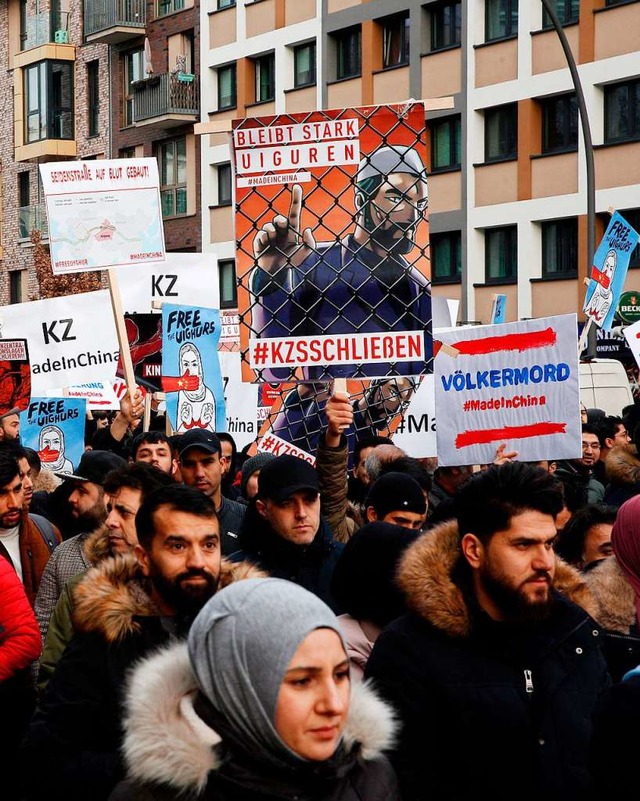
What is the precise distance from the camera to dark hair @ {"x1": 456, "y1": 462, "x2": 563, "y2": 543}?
4.09 m

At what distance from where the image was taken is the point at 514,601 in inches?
156

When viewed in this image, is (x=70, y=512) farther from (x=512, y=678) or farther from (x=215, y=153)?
(x=215, y=153)

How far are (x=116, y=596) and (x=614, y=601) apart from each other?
1663 millimetres

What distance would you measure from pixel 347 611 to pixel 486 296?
29954mm

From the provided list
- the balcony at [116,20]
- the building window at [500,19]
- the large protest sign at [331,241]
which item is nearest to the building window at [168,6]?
the balcony at [116,20]

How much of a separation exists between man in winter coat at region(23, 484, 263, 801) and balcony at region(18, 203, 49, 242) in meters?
48.1

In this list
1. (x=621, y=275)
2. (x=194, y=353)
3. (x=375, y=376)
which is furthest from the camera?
(x=621, y=275)

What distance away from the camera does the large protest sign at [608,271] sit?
53.5 ft

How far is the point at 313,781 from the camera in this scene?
120 inches

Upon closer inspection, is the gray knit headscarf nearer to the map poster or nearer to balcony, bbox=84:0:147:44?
the map poster

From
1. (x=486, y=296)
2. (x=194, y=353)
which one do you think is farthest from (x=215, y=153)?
(x=194, y=353)

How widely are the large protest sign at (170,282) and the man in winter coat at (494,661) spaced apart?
1107 cm

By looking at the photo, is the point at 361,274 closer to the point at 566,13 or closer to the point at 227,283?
the point at 566,13

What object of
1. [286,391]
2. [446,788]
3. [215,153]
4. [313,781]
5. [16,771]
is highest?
[215,153]
